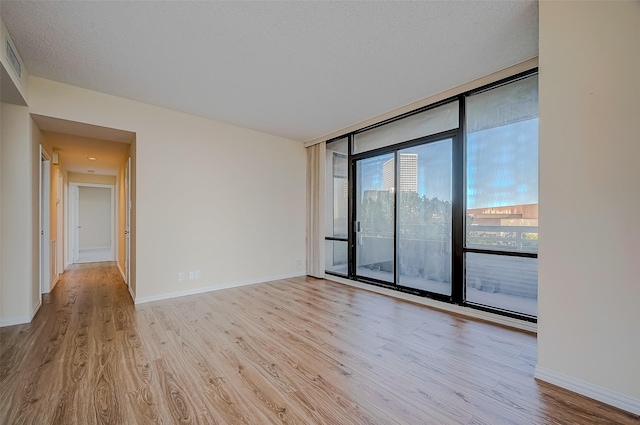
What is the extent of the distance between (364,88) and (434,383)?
10.4 ft

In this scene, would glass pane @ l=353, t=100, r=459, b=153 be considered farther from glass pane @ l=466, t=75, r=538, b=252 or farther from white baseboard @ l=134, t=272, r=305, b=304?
white baseboard @ l=134, t=272, r=305, b=304

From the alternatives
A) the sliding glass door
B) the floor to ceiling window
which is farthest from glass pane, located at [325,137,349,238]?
the sliding glass door

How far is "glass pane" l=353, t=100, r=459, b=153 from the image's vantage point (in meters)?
3.61

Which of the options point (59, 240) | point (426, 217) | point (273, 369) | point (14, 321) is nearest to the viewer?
point (273, 369)

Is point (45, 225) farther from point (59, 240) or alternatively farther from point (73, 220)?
point (73, 220)

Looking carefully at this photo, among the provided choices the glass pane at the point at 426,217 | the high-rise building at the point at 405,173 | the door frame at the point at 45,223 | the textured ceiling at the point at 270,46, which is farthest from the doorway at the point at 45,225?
the glass pane at the point at 426,217

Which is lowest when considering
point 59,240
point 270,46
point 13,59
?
point 59,240

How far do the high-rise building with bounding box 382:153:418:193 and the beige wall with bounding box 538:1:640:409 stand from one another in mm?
2004

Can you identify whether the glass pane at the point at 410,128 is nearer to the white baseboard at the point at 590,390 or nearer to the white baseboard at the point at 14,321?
the white baseboard at the point at 590,390

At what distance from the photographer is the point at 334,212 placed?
543 centimetres

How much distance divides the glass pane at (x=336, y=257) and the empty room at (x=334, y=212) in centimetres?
6

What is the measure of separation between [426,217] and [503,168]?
3.67 ft

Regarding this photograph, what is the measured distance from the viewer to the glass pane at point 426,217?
363 centimetres

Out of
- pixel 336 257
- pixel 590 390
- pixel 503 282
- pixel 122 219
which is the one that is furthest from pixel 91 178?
pixel 590 390
